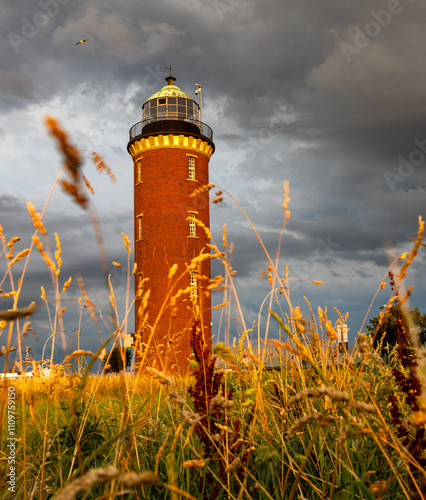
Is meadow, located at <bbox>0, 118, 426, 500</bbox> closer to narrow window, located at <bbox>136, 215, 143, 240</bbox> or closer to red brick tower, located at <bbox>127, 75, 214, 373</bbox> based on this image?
red brick tower, located at <bbox>127, 75, 214, 373</bbox>

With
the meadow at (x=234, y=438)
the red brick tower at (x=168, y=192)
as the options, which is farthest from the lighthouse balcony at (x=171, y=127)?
the meadow at (x=234, y=438)

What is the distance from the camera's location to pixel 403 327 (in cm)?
186

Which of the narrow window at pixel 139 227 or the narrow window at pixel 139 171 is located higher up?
the narrow window at pixel 139 171

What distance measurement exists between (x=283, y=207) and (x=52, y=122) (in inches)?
63.7

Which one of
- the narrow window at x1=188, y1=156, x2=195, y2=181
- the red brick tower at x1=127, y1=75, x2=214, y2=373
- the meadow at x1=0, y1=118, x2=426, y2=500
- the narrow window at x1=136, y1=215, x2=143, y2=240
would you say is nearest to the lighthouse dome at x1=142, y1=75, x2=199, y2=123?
the red brick tower at x1=127, y1=75, x2=214, y2=373

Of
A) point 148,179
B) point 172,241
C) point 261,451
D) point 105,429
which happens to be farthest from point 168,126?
point 261,451

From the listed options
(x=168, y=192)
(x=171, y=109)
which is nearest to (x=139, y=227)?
(x=168, y=192)

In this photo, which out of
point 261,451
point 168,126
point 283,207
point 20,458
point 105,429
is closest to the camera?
point 261,451

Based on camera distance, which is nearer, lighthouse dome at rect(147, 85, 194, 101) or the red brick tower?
the red brick tower

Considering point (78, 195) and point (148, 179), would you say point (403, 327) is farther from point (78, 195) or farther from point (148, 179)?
point (148, 179)

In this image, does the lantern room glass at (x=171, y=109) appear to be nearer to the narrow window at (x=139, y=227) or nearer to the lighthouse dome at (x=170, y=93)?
the lighthouse dome at (x=170, y=93)

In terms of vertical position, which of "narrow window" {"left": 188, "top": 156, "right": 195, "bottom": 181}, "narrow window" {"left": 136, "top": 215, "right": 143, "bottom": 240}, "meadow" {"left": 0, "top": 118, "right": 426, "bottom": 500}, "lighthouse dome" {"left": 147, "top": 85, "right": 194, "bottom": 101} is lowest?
"meadow" {"left": 0, "top": 118, "right": 426, "bottom": 500}

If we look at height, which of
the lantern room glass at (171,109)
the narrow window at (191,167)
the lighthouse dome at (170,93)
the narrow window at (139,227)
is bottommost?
the narrow window at (139,227)

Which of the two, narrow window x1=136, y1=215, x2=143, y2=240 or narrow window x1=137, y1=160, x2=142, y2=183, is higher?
narrow window x1=137, y1=160, x2=142, y2=183
